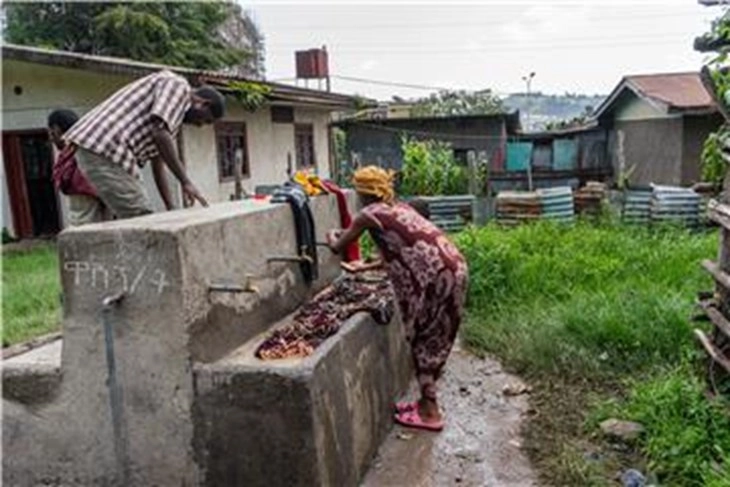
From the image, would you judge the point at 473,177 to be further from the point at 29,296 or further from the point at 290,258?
→ the point at 290,258

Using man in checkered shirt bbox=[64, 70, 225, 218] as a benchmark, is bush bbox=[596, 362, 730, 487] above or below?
below

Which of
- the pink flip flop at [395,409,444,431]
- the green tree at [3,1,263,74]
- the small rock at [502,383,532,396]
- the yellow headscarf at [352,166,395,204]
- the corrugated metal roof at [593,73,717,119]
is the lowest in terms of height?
the small rock at [502,383,532,396]

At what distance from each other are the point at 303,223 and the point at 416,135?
41.8 feet

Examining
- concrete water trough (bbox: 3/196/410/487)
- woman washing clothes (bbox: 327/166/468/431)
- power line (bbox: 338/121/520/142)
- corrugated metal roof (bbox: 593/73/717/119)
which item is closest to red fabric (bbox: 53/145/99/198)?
concrete water trough (bbox: 3/196/410/487)

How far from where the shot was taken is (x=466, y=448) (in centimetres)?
409

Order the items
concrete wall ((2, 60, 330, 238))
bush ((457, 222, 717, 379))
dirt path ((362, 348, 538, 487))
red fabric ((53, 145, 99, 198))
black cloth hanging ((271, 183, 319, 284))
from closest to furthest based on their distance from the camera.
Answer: dirt path ((362, 348, 538, 487)) → red fabric ((53, 145, 99, 198)) → black cloth hanging ((271, 183, 319, 284)) → bush ((457, 222, 717, 379)) → concrete wall ((2, 60, 330, 238))

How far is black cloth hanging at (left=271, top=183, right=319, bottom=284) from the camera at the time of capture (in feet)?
15.0

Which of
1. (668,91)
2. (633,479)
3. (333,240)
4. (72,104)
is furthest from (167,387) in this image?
(668,91)

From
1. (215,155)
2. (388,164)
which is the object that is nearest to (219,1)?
(388,164)

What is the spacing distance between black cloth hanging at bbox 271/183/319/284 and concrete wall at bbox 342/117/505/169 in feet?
39.4

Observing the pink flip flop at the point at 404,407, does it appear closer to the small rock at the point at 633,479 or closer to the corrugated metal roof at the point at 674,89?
the small rock at the point at 633,479

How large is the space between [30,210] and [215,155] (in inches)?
126

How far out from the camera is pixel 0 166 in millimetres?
11422

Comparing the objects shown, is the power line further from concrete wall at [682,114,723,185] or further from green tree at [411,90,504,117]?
concrete wall at [682,114,723,185]
